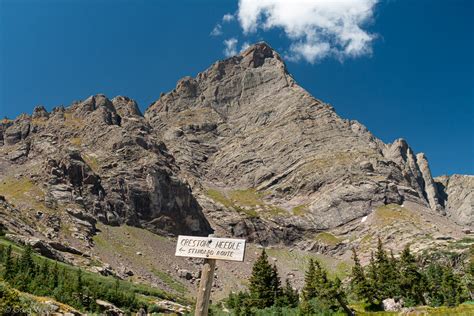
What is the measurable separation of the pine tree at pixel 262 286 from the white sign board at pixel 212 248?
72537 mm

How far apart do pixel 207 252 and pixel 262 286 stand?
2917 inches

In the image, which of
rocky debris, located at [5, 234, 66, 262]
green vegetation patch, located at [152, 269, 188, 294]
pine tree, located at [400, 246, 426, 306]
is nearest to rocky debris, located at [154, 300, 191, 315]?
green vegetation patch, located at [152, 269, 188, 294]

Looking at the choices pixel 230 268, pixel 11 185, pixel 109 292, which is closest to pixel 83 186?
pixel 11 185

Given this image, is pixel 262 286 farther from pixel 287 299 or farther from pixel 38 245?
pixel 38 245

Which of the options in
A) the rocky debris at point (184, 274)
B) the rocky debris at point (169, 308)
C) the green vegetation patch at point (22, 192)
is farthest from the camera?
the green vegetation patch at point (22, 192)

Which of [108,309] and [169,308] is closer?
[108,309]

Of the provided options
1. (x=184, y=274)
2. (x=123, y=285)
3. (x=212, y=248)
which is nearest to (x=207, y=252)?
(x=212, y=248)

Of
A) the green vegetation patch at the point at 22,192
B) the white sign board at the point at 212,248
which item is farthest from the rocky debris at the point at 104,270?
the white sign board at the point at 212,248

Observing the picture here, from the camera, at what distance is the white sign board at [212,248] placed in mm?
13039

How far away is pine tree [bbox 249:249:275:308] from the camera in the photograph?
270 ft

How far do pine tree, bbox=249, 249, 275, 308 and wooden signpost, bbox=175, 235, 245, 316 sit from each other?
238ft

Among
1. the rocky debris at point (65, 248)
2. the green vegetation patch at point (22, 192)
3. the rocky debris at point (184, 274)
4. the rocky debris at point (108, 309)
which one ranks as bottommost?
the rocky debris at point (108, 309)

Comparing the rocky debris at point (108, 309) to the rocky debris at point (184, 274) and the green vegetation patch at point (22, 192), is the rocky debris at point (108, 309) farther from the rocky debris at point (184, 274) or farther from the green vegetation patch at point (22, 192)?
the green vegetation patch at point (22, 192)

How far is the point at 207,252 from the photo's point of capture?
13531mm
